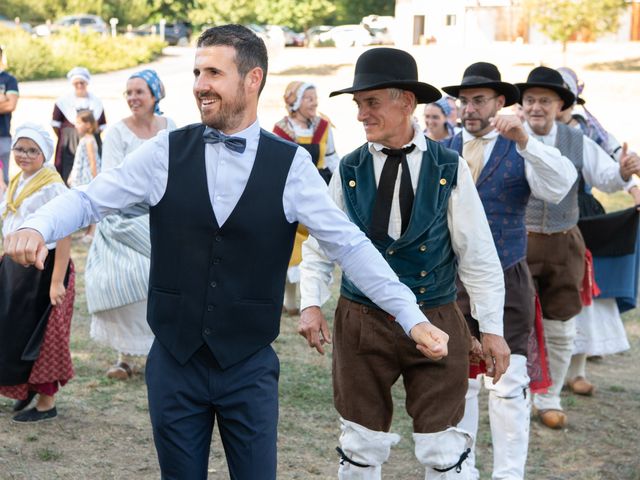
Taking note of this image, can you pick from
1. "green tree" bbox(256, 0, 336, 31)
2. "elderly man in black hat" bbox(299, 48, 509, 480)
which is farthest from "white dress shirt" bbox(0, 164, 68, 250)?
"green tree" bbox(256, 0, 336, 31)

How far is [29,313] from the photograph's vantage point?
5.69m

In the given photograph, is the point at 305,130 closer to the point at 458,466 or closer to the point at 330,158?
the point at 330,158

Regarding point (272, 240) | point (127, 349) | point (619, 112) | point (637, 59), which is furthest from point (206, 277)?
point (637, 59)

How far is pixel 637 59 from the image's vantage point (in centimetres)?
3744

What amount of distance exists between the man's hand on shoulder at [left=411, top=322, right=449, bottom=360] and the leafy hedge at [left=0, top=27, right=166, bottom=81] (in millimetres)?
32237

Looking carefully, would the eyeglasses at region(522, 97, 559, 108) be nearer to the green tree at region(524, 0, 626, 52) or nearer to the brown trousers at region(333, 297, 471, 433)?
the brown trousers at region(333, 297, 471, 433)

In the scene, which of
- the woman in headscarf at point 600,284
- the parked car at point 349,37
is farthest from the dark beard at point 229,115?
the parked car at point 349,37

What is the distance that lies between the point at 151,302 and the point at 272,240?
44 cm

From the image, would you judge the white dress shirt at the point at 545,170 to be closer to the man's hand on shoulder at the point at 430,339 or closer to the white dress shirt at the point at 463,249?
the white dress shirt at the point at 463,249

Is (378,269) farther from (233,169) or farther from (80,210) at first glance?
(80,210)

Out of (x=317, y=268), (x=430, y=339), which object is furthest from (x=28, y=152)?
(x=430, y=339)

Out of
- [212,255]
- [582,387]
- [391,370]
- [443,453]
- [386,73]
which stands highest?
[386,73]

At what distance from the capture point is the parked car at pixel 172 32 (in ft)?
176

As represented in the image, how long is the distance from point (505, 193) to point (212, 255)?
7.13 ft
